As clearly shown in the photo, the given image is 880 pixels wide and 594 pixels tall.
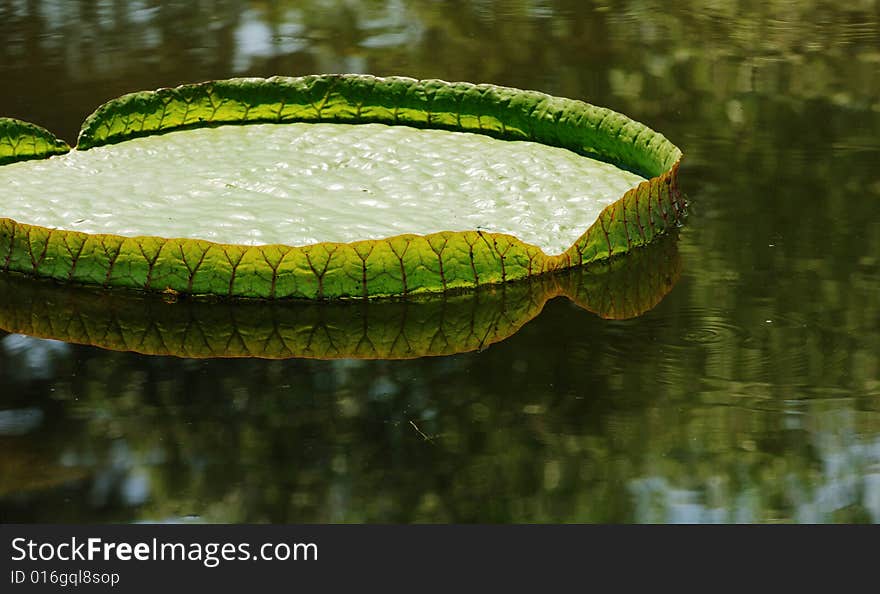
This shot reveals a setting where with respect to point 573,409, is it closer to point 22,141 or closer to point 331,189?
point 331,189

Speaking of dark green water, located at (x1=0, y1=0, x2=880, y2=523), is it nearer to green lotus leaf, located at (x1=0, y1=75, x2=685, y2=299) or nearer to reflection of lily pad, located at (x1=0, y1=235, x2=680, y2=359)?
reflection of lily pad, located at (x1=0, y1=235, x2=680, y2=359)

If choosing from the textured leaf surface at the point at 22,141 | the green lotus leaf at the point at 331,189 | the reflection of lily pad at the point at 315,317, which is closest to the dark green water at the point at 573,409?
the reflection of lily pad at the point at 315,317

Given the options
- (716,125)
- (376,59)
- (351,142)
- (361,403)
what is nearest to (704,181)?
(716,125)

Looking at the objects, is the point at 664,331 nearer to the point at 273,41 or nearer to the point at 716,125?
the point at 716,125

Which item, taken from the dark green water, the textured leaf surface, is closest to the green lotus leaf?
the textured leaf surface

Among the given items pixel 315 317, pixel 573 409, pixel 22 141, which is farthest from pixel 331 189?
pixel 573 409

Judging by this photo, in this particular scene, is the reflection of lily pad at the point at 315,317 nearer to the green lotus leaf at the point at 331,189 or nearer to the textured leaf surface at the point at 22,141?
the green lotus leaf at the point at 331,189
